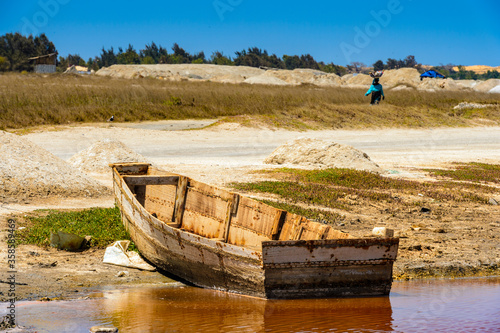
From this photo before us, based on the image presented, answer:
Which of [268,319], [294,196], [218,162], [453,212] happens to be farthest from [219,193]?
[218,162]

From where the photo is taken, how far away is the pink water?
6980 mm

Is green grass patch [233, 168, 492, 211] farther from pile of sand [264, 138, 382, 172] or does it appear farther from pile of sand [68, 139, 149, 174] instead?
pile of sand [68, 139, 149, 174]

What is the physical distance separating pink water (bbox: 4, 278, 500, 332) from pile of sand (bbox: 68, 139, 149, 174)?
857 centimetres

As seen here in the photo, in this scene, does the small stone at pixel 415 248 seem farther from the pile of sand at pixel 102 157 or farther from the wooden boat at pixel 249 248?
the pile of sand at pixel 102 157

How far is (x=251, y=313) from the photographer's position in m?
7.45

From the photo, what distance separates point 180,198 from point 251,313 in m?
3.23

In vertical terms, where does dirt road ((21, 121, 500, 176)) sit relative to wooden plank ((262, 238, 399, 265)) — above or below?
above

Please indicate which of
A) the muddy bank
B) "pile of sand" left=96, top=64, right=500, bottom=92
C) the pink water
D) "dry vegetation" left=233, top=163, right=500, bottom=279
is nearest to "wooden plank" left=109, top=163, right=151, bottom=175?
the muddy bank

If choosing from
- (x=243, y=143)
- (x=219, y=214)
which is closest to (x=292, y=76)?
(x=243, y=143)

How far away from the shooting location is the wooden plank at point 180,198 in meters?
10.1

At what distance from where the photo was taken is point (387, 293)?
7746 millimetres

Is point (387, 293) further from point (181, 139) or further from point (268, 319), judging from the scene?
point (181, 139)

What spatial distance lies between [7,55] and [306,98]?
194ft

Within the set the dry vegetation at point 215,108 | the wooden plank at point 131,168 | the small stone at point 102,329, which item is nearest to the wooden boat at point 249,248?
the wooden plank at point 131,168
